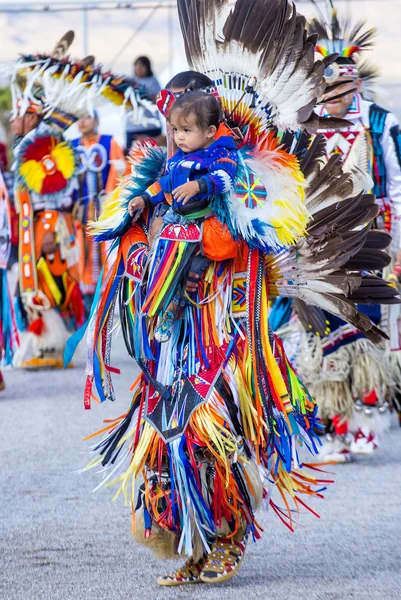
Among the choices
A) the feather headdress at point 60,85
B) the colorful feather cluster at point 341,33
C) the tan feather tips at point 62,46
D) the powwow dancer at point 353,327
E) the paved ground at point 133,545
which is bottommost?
the paved ground at point 133,545

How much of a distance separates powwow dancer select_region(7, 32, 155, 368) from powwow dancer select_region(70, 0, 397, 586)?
4524mm

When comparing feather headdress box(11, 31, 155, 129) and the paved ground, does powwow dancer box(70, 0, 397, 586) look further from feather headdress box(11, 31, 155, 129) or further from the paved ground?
feather headdress box(11, 31, 155, 129)

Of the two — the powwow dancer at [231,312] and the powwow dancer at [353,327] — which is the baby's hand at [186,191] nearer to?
the powwow dancer at [231,312]

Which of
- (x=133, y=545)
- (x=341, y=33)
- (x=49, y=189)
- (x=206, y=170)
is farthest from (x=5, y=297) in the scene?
(x=206, y=170)

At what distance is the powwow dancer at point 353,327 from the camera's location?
526 centimetres

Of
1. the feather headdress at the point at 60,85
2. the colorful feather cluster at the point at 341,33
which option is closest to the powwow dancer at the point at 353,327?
the colorful feather cluster at the point at 341,33

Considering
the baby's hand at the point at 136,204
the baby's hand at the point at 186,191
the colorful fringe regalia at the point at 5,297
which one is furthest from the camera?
the colorful fringe regalia at the point at 5,297

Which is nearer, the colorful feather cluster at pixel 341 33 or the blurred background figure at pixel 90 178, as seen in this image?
the colorful feather cluster at pixel 341 33

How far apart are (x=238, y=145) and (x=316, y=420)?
935 millimetres

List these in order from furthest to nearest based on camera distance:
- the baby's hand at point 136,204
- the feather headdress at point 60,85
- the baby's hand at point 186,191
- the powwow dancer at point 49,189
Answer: the powwow dancer at point 49,189 → the feather headdress at point 60,85 → the baby's hand at point 136,204 → the baby's hand at point 186,191

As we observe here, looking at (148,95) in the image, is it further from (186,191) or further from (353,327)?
(186,191)

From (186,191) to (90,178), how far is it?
5.45 metres

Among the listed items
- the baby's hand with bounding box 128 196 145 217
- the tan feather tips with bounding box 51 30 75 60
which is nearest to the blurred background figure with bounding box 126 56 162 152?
the tan feather tips with bounding box 51 30 75 60

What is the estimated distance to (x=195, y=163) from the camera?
11.0 ft
